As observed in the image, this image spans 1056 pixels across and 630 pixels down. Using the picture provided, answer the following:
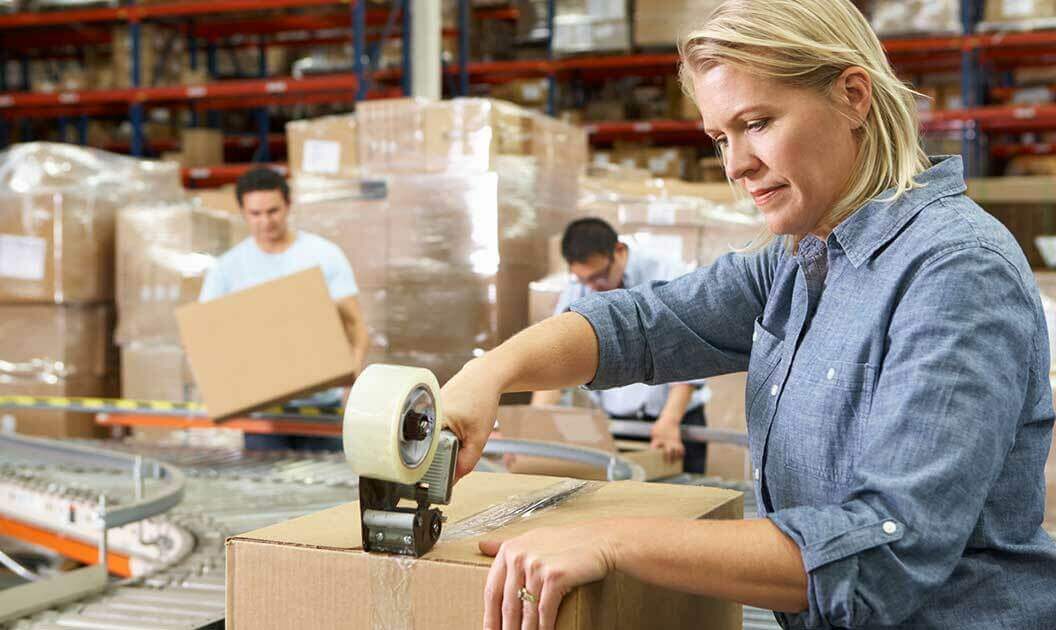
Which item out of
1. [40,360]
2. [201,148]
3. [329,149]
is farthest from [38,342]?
[201,148]

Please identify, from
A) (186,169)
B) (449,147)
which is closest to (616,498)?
(449,147)

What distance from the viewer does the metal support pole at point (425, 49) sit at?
614cm

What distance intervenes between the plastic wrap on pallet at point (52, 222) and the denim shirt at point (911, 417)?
5109mm

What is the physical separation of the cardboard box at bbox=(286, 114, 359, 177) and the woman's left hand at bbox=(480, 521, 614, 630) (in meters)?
4.22

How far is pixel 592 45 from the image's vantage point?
27.1 ft

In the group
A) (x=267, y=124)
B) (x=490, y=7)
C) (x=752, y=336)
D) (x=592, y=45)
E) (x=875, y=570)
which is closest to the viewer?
(x=875, y=570)

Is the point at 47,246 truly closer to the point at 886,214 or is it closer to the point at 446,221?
the point at 446,221

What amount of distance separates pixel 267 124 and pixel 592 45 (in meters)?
3.29

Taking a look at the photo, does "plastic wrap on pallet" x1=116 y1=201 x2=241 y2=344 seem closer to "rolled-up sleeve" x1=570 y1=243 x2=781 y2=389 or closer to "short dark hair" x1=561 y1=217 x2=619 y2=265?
"short dark hair" x1=561 y1=217 x2=619 y2=265

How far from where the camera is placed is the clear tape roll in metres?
1.02

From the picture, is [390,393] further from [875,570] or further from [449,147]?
[449,147]

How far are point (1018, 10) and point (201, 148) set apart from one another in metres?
5.84

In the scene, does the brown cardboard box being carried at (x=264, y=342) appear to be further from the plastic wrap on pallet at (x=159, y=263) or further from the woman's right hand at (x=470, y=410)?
the woman's right hand at (x=470, y=410)

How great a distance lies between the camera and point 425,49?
6.16 metres
